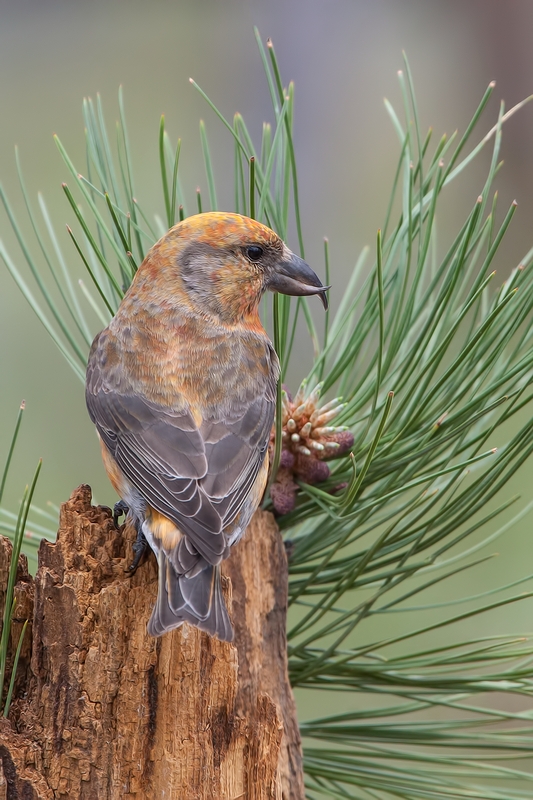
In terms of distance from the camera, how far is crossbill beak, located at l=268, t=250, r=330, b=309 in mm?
2492

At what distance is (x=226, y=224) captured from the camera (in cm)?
249

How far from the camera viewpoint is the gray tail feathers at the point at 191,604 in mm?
1667

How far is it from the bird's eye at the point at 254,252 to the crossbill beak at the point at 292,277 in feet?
0.20

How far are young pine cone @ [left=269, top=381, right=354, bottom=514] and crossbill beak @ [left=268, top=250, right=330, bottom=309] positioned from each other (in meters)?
0.43

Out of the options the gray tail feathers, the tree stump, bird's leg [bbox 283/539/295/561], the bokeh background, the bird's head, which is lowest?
the tree stump

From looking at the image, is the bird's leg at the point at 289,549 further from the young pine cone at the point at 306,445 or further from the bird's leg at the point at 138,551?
the bird's leg at the point at 138,551

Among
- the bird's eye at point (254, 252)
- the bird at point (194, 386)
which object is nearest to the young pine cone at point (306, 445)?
the bird at point (194, 386)

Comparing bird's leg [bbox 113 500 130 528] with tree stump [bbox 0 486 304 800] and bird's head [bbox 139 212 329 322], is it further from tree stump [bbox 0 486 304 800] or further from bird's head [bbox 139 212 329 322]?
bird's head [bbox 139 212 329 322]

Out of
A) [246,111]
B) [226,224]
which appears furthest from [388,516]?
[246,111]

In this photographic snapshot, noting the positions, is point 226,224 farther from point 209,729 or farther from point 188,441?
point 209,729

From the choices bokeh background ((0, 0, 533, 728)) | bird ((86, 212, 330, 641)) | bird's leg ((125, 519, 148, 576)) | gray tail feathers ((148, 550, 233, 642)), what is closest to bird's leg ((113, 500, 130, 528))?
bird ((86, 212, 330, 641))

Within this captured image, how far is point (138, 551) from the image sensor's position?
1.97 m

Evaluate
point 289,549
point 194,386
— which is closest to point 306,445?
point 289,549

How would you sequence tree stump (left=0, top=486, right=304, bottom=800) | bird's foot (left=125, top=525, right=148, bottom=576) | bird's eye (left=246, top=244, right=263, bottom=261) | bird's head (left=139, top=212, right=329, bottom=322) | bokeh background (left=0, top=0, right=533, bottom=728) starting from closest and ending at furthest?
tree stump (left=0, top=486, right=304, bottom=800) → bird's foot (left=125, top=525, right=148, bottom=576) → bird's head (left=139, top=212, right=329, bottom=322) → bird's eye (left=246, top=244, right=263, bottom=261) → bokeh background (left=0, top=0, right=533, bottom=728)
